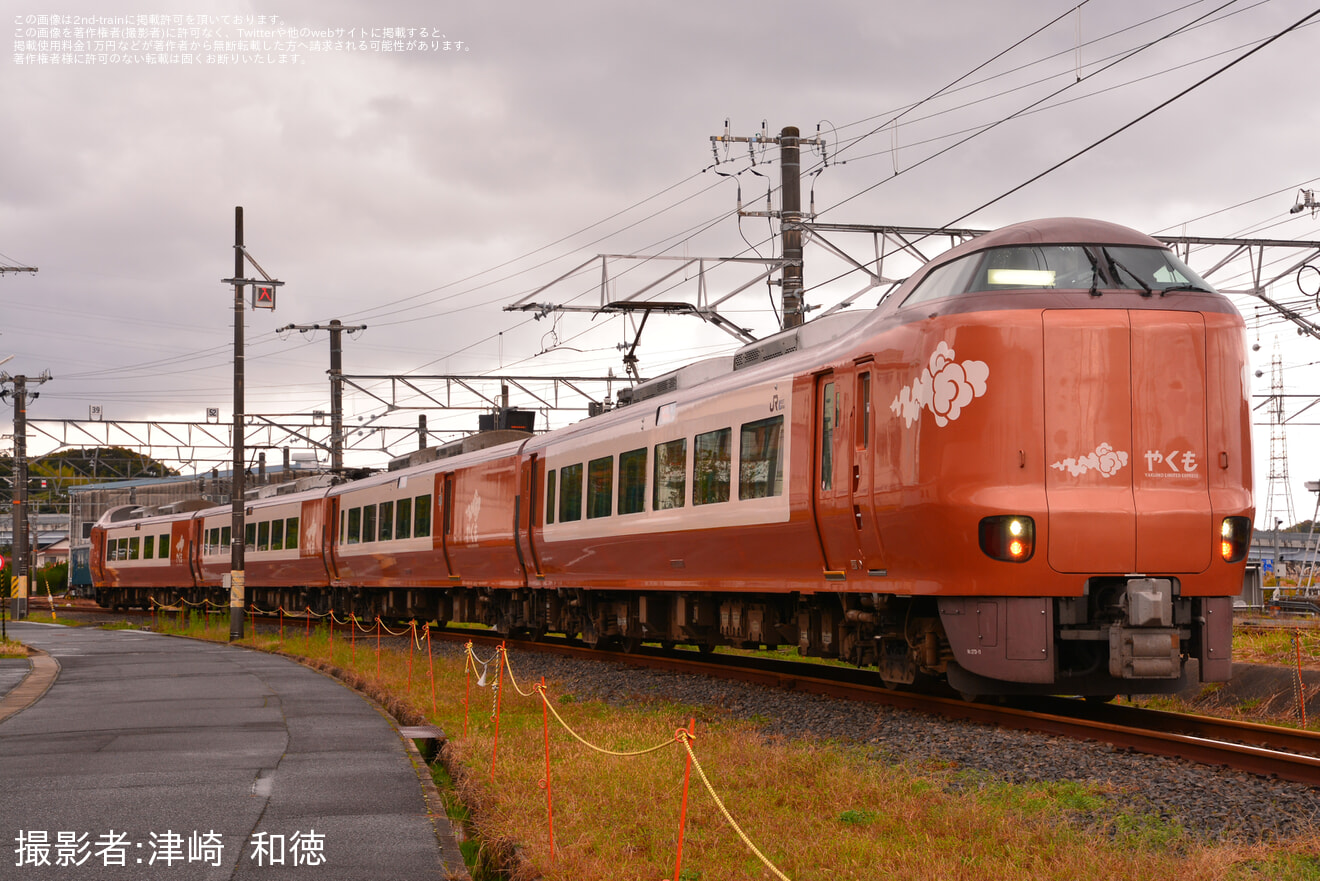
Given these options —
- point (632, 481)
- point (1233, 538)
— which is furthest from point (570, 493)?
point (1233, 538)

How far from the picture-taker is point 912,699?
11484mm

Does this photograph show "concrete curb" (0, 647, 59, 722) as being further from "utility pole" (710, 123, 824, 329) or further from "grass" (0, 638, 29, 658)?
"utility pole" (710, 123, 824, 329)

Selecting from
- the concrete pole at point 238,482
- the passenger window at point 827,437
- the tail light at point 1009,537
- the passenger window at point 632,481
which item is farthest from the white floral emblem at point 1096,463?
the concrete pole at point 238,482

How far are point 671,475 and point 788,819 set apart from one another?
8.13 meters

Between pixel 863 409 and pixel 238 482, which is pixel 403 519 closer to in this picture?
pixel 238 482

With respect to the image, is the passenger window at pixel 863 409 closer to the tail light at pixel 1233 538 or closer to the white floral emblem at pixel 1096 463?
the white floral emblem at pixel 1096 463

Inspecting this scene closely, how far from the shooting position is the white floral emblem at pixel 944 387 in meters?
9.90

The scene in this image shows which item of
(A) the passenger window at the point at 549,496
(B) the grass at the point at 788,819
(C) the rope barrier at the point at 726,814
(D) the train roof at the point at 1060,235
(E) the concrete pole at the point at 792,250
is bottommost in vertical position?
(B) the grass at the point at 788,819

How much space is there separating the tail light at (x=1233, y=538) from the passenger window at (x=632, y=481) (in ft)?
23.6

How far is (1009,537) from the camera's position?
31.6 feet

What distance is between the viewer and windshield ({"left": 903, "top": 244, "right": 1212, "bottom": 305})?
403 inches

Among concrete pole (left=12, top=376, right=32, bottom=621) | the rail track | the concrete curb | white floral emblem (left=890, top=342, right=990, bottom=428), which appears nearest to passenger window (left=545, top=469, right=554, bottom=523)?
the rail track

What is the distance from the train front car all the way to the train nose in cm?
1

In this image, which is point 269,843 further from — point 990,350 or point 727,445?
point 727,445
